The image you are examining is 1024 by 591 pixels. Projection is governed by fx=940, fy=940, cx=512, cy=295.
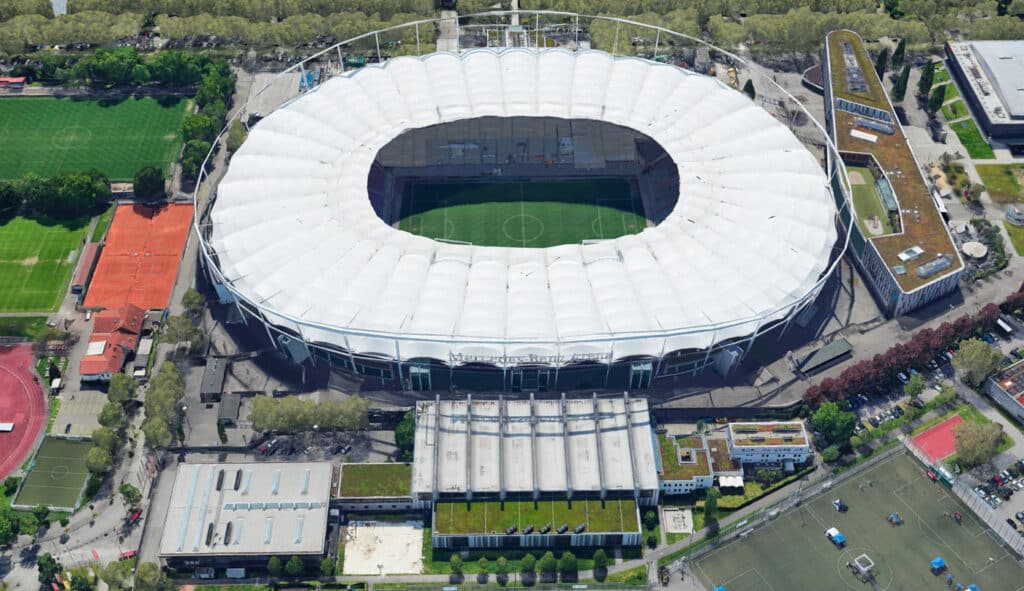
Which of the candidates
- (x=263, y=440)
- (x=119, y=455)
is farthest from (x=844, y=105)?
(x=119, y=455)

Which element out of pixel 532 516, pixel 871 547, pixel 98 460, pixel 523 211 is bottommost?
pixel 871 547

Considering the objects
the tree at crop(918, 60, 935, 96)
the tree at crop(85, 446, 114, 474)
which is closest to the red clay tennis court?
the tree at crop(85, 446, 114, 474)

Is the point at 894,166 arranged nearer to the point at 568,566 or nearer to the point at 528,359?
the point at 528,359

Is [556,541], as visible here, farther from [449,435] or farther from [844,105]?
[844,105]

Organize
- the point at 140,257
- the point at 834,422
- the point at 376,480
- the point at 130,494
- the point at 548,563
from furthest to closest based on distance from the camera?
the point at 140,257 → the point at 834,422 → the point at 376,480 → the point at 130,494 → the point at 548,563

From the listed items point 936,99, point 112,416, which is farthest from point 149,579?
point 936,99

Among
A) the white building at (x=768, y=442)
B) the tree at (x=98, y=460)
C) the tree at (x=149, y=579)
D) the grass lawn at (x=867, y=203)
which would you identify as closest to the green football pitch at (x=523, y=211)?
the grass lawn at (x=867, y=203)

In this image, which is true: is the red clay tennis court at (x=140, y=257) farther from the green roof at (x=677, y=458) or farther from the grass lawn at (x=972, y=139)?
the grass lawn at (x=972, y=139)
